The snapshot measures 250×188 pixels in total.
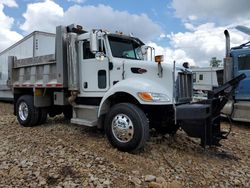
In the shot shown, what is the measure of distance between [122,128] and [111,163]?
780 millimetres

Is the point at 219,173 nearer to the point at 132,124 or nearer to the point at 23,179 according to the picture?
the point at 132,124

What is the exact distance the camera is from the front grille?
5.78 meters

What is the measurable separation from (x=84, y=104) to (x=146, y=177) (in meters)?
3.08

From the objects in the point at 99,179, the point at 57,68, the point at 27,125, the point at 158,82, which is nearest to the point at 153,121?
the point at 158,82

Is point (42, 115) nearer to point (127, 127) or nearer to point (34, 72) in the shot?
point (34, 72)

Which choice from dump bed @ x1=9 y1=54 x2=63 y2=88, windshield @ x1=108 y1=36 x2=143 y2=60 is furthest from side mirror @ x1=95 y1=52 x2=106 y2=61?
dump bed @ x1=9 y1=54 x2=63 y2=88

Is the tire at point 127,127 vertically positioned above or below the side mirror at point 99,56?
below

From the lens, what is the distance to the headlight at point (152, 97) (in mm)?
5386

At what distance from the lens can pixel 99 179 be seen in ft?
14.9

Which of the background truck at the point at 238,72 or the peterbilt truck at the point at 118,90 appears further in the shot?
the background truck at the point at 238,72

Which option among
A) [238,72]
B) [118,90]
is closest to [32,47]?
[118,90]

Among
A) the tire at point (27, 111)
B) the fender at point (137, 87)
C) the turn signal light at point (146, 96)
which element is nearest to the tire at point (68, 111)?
the tire at point (27, 111)

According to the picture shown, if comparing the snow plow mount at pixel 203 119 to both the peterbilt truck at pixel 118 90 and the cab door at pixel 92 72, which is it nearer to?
the peterbilt truck at pixel 118 90

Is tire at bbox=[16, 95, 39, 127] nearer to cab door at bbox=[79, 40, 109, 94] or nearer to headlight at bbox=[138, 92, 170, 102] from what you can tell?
cab door at bbox=[79, 40, 109, 94]
